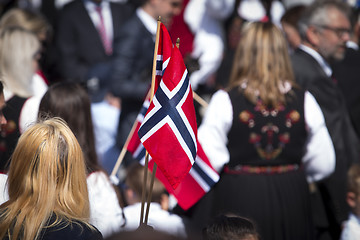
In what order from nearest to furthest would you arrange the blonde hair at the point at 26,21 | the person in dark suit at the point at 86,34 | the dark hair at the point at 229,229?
1. the dark hair at the point at 229,229
2. the blonde hair at the point at 26,21
3. the person in dark suit at the point at 86,34

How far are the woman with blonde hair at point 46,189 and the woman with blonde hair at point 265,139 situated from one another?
5.78ft

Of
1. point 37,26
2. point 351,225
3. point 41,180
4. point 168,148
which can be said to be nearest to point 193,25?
point 37,26

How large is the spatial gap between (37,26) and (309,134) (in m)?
2.95

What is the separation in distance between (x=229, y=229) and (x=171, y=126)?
64 centimetres

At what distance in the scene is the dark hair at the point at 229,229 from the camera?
9.77ft

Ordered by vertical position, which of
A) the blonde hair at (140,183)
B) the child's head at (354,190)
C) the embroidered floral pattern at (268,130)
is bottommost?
the child's head at (354,190)

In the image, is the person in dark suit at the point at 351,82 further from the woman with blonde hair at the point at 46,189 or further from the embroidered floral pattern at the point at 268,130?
the woman with blonde hair at the point at 46,189

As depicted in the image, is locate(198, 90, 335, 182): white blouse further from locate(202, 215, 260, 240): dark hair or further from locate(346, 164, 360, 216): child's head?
locate(202, 215, 260, 240): dark hair

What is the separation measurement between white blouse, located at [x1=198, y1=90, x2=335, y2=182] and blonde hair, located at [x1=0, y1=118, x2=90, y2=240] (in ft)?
5.71

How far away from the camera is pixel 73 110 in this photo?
13.2ft

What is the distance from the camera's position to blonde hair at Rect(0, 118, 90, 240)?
277cm

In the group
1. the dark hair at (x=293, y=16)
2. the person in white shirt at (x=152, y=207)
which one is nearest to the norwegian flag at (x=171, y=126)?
the person in white shirt at (x=152, y=207)

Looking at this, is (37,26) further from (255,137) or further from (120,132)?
(255,137)

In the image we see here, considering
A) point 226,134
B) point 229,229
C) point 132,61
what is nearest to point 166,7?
point 132,61
